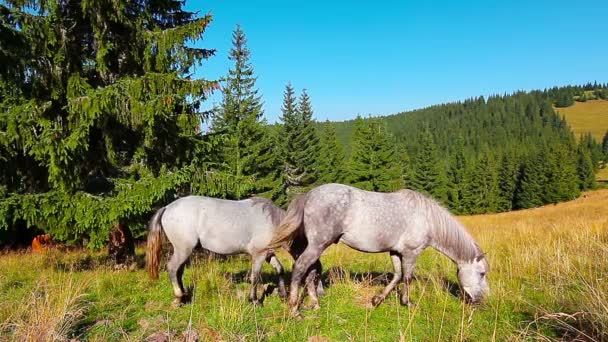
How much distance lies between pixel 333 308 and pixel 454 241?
6.91ft

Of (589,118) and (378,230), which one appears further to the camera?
(589,118)

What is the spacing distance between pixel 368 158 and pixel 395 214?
117ft

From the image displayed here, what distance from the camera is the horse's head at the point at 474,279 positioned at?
5.80 metres

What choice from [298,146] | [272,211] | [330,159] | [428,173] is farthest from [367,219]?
[428,173]

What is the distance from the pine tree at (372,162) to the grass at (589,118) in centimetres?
14661

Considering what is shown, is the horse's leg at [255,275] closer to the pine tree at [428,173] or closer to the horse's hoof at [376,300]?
the horse's hoof at [376,300]

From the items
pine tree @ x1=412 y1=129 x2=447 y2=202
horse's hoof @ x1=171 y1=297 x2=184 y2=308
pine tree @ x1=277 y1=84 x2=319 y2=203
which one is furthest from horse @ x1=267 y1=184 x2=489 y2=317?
pine tree @ x1=412 y1=129 x2=447 y2=202

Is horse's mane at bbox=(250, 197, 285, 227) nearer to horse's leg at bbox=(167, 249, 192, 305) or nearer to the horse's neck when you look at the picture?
horse's leg at bbox=(167, 249, 192, 305)

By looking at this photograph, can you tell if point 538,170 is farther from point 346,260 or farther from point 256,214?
point 256,214

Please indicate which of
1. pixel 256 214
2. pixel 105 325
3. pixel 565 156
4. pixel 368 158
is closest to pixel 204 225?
pixel 256 214

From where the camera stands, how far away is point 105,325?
4.47m

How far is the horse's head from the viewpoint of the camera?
19.0 ft

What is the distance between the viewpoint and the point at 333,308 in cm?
567

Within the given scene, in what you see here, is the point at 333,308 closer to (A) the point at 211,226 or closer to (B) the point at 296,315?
(B) the point at 296,315
